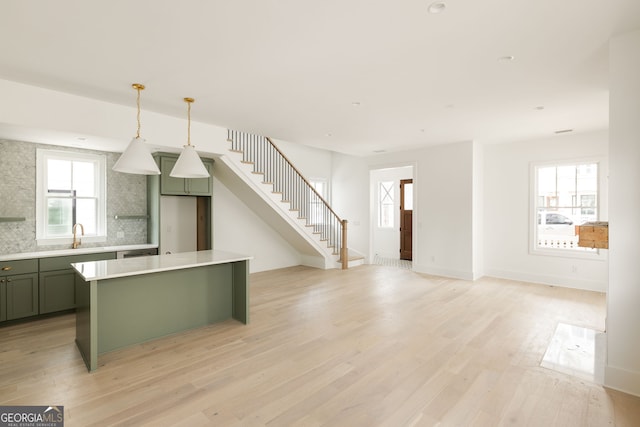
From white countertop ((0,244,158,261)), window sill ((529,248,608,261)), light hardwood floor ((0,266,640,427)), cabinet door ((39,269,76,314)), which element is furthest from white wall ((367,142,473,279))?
cabinet door ((39,269,76,314))

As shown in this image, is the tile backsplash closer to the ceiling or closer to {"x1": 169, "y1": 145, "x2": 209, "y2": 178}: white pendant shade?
the ceiling

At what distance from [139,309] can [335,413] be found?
232cm

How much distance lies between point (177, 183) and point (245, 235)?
6.88 ft

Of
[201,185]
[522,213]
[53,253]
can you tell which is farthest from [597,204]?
[53,253]

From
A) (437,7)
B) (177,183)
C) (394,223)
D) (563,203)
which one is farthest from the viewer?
(394,223)

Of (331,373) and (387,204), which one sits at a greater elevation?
(387,204)

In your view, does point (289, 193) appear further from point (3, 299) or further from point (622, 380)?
point (622, 380)

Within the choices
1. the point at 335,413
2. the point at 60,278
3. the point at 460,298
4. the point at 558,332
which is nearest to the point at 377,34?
the point at 335,413

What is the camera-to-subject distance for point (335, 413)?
2283 mm

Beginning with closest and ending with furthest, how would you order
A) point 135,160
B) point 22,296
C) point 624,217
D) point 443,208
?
point 624,217, point 135,160, point 22,296, point 443,208

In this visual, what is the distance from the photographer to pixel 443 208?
22.3 feet

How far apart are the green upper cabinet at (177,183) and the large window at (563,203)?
611cm

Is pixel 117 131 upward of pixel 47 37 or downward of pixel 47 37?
downward

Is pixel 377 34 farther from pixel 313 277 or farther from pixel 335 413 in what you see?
pixel 313 277
